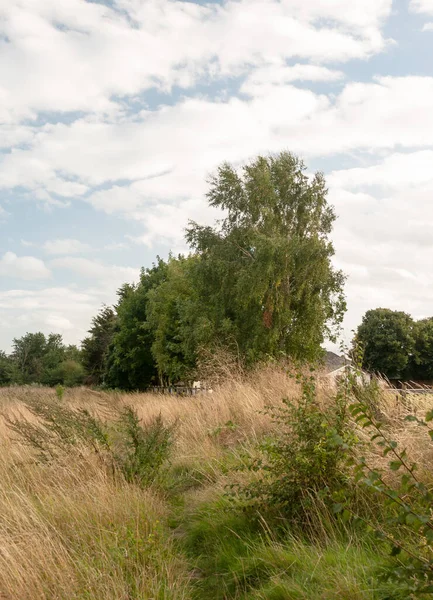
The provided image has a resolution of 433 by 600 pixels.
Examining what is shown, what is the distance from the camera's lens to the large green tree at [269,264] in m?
29.5

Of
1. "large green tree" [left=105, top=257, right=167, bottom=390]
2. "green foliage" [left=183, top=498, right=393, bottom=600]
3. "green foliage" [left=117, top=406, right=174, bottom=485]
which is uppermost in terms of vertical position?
"large green tree" [left=105, top=257, right=167, bottom=390]

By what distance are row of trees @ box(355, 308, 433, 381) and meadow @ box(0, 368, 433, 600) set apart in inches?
2014

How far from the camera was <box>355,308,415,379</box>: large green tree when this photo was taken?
187 feet

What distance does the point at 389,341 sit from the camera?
56.7 m

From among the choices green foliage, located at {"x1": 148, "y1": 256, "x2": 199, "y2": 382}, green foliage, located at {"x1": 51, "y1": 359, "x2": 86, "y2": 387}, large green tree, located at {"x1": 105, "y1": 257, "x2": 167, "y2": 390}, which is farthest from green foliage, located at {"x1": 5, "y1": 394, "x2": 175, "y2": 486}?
green foliage, located at {"x1": 51, "y1": 359, "x2": 86, "y2": 387}

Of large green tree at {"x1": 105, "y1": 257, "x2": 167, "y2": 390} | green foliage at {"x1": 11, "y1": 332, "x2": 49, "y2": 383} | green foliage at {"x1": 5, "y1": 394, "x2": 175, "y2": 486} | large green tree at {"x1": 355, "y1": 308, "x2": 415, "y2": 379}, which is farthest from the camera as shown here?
green foliage at {"x1": 11, "y1": 332, "x2": 49, "y2": 383}

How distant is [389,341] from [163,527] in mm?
54304

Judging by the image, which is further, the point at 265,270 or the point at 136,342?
the point at 136,342

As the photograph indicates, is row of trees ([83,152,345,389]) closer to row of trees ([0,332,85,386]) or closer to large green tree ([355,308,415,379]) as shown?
large green tree ([355,308,415,379])

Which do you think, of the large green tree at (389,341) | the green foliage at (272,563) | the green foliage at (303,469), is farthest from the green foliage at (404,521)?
the large green tree at (389,341)

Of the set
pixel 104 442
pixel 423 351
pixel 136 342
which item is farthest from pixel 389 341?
pixel 104 442

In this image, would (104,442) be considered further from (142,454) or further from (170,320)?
(170,320)

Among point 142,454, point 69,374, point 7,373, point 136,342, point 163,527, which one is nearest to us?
point 163,527

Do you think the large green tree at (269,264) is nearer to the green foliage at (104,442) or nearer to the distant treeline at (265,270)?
the distant treeline at (265,270)
